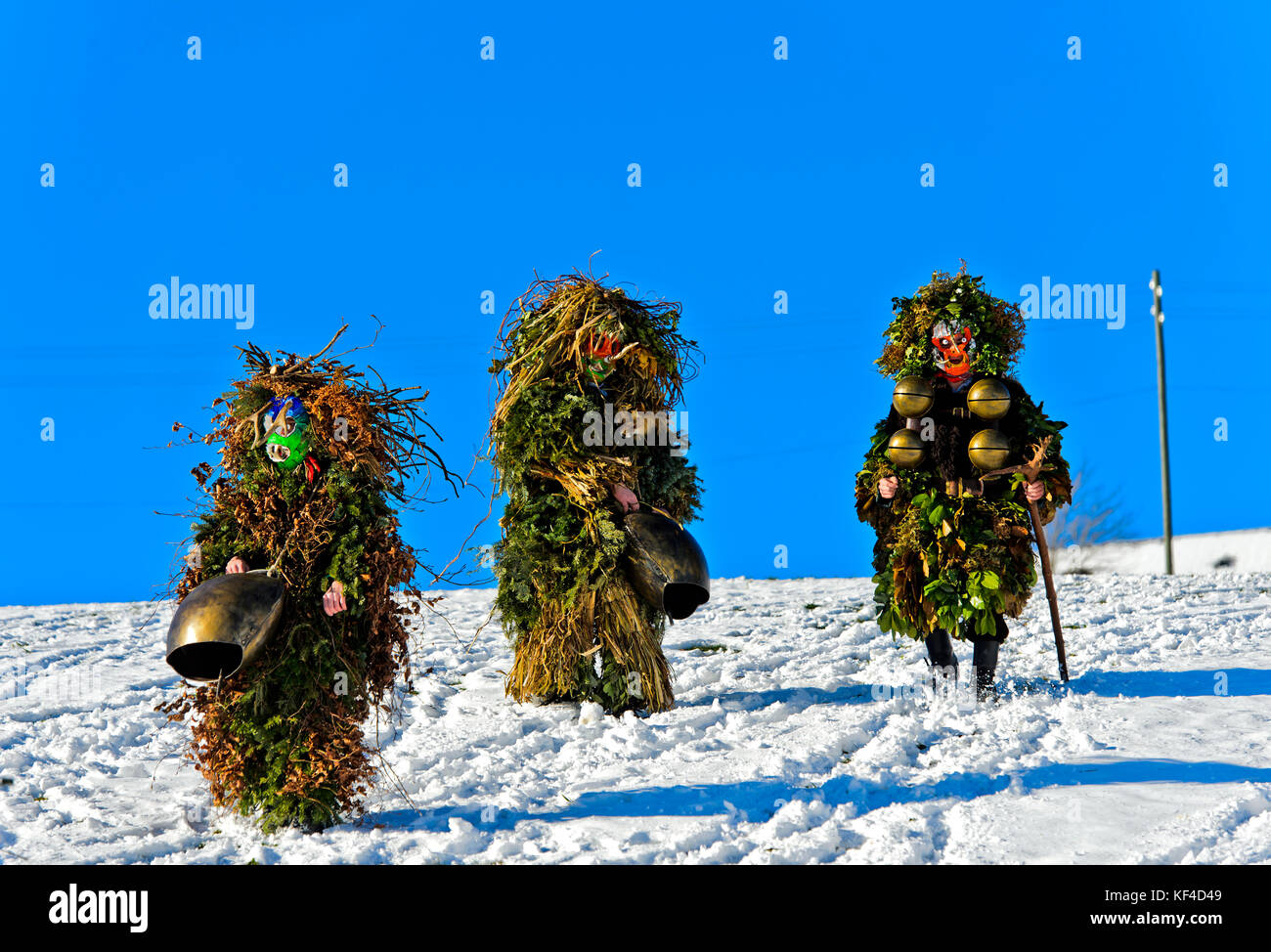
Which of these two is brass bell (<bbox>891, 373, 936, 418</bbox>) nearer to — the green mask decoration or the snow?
the green mask decoration

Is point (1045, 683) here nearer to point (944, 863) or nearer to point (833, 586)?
point (944, 863)

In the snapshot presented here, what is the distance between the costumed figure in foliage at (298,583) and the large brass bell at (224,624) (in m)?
0.01

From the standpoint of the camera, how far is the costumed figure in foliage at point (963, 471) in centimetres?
770

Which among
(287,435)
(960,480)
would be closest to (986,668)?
(960,480)

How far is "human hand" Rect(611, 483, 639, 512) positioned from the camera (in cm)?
747

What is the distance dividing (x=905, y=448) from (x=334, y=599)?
442cm

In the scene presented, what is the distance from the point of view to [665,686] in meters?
7.83

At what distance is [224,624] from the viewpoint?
4926mm

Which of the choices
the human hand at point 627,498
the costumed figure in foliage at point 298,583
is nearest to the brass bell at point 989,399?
the human hand at point 627,498

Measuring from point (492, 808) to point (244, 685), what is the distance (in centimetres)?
143

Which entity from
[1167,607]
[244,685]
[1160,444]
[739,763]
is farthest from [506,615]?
[1160,444]

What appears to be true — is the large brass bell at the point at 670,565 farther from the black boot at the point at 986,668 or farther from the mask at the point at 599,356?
the black boot at the point at 986,668

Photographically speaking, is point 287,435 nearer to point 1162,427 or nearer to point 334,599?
point 334,599

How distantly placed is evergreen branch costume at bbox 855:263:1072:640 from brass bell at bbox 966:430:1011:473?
0.04m
